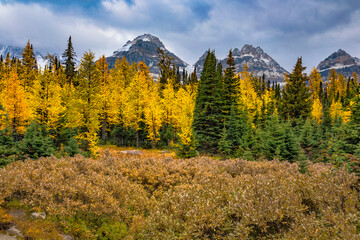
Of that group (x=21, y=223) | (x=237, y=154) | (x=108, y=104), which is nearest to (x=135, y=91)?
(x=108, y=104)

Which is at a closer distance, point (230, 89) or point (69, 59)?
point (230, 89)

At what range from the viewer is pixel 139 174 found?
1034cm

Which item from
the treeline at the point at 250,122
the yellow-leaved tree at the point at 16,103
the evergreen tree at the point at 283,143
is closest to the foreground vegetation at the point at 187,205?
the evergreen tree at the point at 283,143

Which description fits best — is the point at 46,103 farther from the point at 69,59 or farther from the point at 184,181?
the point at 69,59

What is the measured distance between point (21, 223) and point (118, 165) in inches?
223

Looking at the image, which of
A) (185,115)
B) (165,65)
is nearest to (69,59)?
(165,65)

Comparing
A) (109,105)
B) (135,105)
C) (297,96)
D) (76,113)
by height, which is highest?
(297,96)

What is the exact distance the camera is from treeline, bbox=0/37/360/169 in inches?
553

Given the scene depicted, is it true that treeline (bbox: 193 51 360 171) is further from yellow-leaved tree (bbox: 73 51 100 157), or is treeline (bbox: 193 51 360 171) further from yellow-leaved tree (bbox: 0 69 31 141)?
yellow-leaved tree (bbox: 0 69 31 141)

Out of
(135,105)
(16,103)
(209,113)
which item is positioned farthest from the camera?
(135,105)

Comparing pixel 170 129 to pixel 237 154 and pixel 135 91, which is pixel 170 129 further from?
pixel 237 154

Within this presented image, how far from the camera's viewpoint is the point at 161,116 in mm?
27984

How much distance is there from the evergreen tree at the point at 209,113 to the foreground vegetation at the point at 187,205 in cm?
1360

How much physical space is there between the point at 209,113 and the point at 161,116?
700 centimetres
